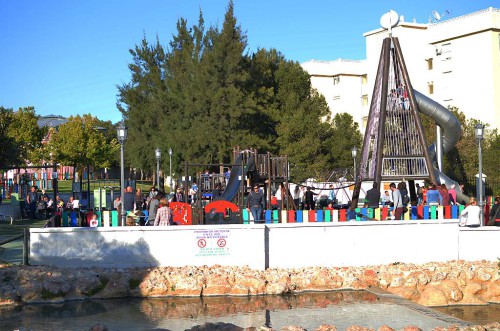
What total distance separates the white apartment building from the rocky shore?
123 feet

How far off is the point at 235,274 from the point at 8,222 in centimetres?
1403

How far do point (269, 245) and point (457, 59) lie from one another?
40.8 meters

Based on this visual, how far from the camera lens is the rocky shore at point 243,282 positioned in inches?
656

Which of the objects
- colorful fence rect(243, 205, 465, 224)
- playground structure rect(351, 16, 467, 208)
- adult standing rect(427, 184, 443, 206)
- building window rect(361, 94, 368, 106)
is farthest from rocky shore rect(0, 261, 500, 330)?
building window rect(361, 94, 368, 106)

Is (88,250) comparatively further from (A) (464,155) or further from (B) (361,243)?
(A) (464,155)

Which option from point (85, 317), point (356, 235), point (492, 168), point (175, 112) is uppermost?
point (175, 112)

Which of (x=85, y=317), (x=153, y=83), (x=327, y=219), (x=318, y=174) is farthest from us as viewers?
(x=153, y=83)

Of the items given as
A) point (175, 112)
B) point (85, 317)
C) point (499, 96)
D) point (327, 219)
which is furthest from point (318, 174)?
point (85, 317)

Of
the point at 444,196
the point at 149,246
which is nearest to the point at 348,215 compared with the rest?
the point at 444,196

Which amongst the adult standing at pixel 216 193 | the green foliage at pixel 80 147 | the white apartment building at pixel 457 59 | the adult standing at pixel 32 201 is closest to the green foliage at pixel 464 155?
the white apartment building at pixel 457 59

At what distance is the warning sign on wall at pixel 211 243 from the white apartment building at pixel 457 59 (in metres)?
40.2

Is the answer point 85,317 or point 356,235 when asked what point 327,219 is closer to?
point 356,235

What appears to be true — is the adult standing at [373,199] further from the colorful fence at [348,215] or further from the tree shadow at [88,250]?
the tree shadow at [88,250]

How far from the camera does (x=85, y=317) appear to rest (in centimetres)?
1448
